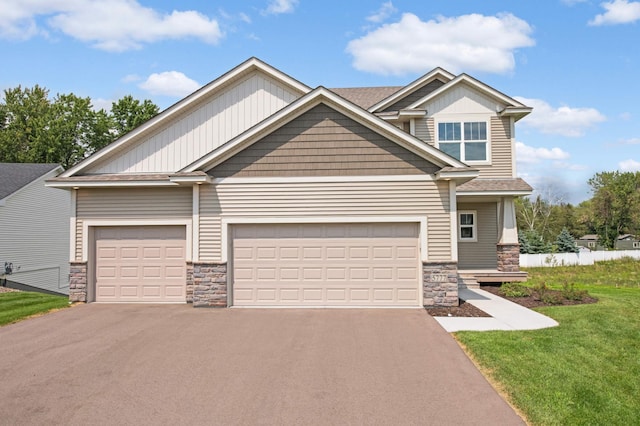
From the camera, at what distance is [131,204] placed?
1199 cm

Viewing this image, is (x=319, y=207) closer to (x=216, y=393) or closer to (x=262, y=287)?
(x=262, y=287)

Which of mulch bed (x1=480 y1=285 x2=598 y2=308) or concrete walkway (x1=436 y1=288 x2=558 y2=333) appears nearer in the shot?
concrete walkway (x1=436 y1=288 x2=558 y2=333)

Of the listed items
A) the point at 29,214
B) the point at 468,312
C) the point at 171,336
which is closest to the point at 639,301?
the point at 468,312

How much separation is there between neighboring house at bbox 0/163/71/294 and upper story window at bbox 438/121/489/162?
18.4 metres

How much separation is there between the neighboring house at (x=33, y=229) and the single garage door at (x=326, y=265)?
43.9 ft

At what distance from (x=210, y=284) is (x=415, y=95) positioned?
410 inches

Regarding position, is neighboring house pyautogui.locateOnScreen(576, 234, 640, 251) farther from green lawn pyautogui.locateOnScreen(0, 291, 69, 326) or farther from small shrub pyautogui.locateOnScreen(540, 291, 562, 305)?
green lawn pyautogui.locateOnScreen(0, 291, 69, 326)

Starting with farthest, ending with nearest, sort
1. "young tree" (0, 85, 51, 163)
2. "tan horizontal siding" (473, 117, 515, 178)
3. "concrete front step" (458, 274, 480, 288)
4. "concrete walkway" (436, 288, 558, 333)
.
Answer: "young tree" (0, 85, 51, 163), "tan horizontal siding" (473, 117, 515, 178), "concrete front step" (458, 274, 480, 288), "concrete walkway" (436, 288, 558, 333)

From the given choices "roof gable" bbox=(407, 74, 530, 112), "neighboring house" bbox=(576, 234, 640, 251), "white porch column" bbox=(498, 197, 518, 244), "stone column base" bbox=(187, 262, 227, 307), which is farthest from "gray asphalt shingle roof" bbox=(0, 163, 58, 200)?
"neighboring house" bbox=(576, 234, 640, 251)

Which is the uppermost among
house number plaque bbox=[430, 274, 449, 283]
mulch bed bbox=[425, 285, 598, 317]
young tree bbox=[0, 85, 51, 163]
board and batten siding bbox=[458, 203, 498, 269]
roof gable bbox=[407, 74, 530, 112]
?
young tree bbox=[0, 85, 51, 163]

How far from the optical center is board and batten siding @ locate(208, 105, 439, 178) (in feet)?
35.6

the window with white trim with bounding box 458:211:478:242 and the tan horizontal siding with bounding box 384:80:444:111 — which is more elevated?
the tan horizontal siding with bounding box 384:80:444:111

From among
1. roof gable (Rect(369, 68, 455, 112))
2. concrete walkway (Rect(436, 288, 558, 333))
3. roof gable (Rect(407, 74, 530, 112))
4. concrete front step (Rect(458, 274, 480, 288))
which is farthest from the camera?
roof gable (Rect(369, 68, 455, 112))

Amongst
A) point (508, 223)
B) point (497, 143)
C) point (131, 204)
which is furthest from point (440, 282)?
point (131, 204)
